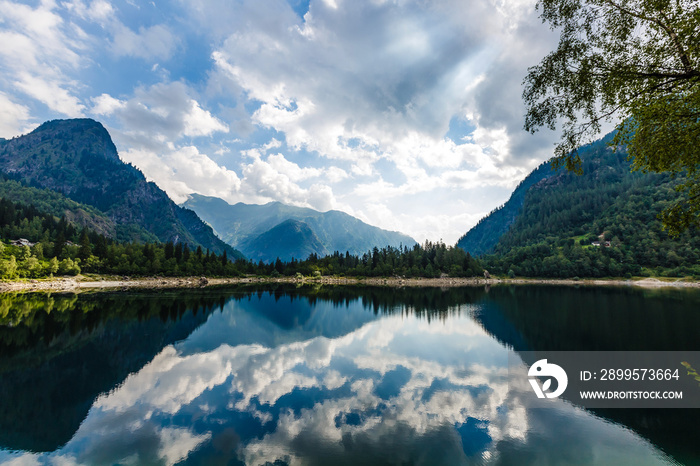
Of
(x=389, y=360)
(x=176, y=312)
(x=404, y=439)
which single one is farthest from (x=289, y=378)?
(x=176, y=312)

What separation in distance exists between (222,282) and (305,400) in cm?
14625

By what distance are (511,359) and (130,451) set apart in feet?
90.9

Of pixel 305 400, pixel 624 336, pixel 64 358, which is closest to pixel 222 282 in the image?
pixel 64 358

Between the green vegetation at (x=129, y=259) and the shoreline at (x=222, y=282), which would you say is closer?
the shoreline at (x=222, y=282)

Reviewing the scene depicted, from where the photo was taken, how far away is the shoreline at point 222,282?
289 ft

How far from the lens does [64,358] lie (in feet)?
80.3

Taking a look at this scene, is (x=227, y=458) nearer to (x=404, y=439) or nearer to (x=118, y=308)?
(x=404, y=439)

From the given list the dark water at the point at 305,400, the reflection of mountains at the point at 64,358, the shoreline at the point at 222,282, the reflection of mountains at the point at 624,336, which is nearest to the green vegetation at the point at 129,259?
the shoreline at the point at 222,282

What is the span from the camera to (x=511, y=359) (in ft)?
86.5

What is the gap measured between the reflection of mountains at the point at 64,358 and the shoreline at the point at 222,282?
52.9 metres

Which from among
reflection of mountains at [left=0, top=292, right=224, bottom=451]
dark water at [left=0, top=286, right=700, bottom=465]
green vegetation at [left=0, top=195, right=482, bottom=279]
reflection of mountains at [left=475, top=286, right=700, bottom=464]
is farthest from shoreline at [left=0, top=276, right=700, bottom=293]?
reflection of mountains at [left=475, top=286, right=700, bottom=464]

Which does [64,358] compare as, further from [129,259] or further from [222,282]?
[222,282]

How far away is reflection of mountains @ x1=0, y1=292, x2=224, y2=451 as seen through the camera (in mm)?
14594

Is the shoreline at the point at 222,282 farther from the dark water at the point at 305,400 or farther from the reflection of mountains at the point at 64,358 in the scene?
the dark water at the point at 305,400
